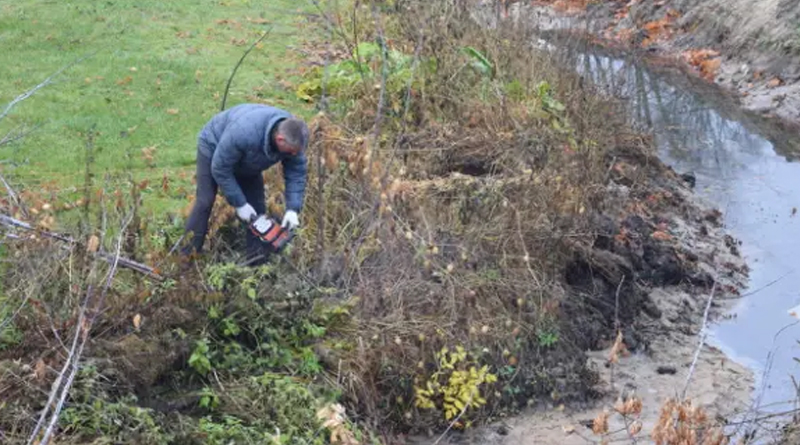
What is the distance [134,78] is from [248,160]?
5815mm

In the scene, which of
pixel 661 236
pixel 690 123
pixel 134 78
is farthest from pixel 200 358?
pixel 690 123

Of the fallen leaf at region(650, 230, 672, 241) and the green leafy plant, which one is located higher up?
the green leafy plant

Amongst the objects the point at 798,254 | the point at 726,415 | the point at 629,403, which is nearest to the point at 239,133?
the point at 629,403

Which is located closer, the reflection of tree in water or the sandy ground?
the sandy ground

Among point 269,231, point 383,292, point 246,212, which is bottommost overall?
point 383,292

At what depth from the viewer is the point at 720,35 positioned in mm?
19016

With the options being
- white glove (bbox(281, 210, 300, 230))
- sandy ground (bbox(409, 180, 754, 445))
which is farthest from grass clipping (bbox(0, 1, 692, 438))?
white glove (bbox(281, 210, 300, 230))

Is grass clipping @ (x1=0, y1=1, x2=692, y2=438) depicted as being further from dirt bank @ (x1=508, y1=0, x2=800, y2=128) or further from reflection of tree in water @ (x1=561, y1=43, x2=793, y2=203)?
dirt bank @ (x1=508, y1=0, x2=800, y2=128)

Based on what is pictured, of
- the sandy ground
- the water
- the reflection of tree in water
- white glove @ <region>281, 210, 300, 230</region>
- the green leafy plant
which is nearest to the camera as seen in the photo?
the green leafy plant

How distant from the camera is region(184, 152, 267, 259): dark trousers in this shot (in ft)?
25.8

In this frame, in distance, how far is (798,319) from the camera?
32.5ft

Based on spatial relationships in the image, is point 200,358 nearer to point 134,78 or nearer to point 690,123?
point 134,78

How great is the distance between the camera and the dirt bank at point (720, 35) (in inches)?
663

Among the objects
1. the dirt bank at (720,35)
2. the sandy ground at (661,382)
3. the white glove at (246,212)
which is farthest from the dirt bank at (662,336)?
the dirt bank at (720,35)
